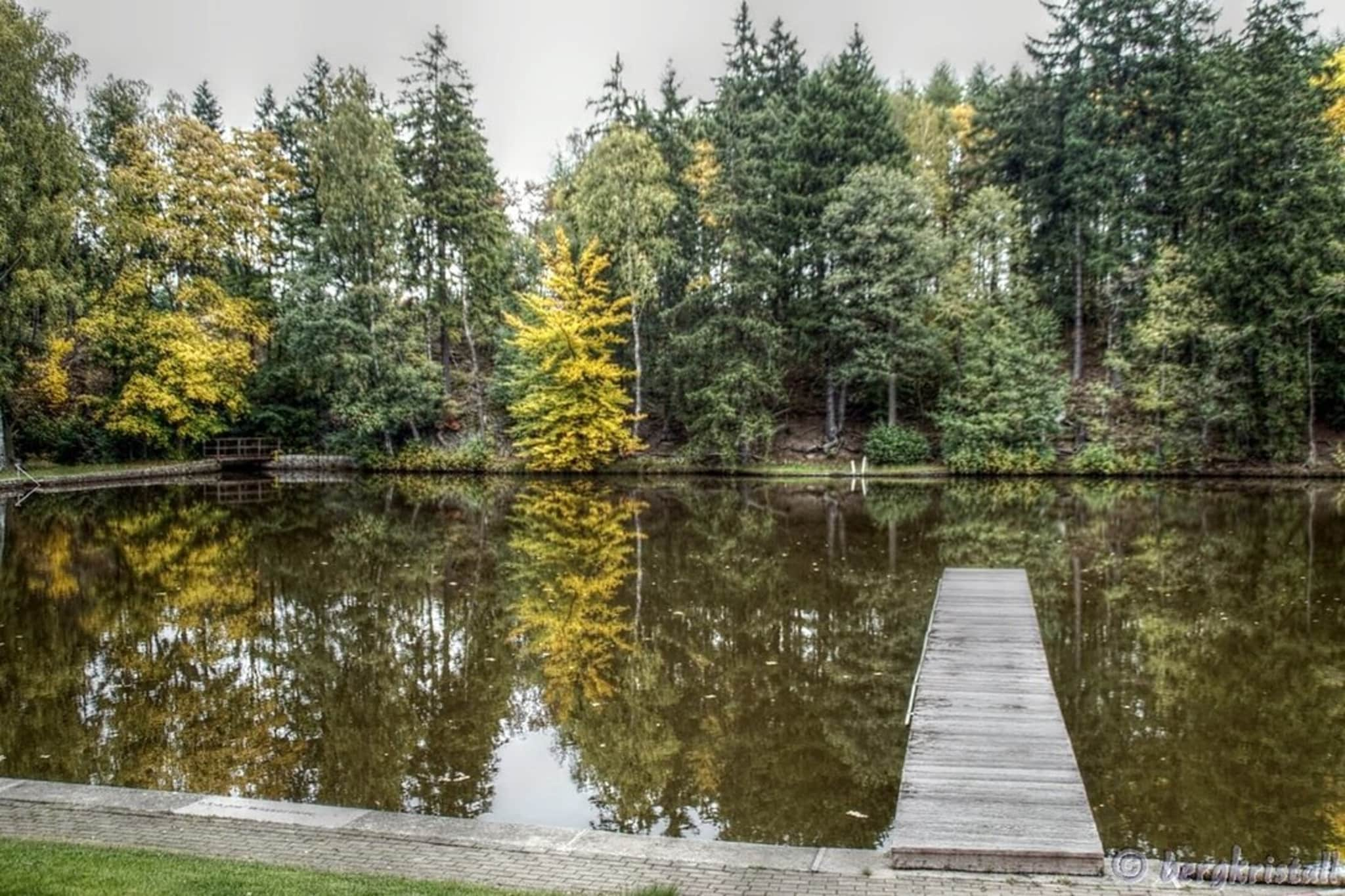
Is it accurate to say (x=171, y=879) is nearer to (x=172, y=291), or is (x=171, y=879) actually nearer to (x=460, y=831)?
(x=460, y=831)

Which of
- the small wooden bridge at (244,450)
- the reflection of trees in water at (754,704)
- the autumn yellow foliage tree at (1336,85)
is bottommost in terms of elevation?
the reflection of trees in water at (754,704)

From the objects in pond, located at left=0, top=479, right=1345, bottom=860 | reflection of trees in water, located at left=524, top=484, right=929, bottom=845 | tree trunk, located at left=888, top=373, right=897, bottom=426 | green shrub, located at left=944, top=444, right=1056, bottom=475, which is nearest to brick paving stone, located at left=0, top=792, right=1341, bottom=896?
pond, located at left=0, top=479, right=1345, bottom=860

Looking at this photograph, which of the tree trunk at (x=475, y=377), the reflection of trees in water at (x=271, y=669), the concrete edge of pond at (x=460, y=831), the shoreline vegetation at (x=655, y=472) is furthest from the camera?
the tree trunk at (x=475, y=377)

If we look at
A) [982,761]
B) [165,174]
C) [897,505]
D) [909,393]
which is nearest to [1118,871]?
[982,761]

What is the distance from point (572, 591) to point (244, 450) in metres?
30.3

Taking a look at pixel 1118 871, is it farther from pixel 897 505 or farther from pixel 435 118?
pixel 435 118

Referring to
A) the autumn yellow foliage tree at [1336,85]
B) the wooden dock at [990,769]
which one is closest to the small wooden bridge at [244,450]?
the wooden dock at [990,769]

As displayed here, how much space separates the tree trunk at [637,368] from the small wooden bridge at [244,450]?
15.7m

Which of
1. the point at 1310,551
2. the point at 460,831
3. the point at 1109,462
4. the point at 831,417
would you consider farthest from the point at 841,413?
the point at 460,831

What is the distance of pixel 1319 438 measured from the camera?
101ft

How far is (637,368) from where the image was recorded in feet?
114

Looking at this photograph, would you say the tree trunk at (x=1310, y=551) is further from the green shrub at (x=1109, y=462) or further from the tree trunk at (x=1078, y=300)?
the tree trunk at (x=1078, y=300)

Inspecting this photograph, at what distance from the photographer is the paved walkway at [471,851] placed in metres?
4.98

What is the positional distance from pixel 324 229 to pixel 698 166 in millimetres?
15005
